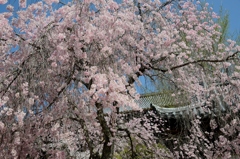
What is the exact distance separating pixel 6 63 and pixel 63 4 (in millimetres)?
1169

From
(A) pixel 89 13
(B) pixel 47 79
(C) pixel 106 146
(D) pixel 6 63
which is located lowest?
(C) pixel 106 146

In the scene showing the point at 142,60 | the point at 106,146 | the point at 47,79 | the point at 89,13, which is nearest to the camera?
the point at 47,79

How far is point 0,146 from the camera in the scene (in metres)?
3.54

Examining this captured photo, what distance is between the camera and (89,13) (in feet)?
12.2

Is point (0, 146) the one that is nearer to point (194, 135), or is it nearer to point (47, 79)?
point (47, 79)

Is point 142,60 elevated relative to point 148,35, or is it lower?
lower

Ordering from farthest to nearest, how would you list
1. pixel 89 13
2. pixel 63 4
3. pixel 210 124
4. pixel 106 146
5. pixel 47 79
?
pixel 210 124 < pixel 106 146 < pixel 63 4 < pixel 89 13 < pixel 47 79

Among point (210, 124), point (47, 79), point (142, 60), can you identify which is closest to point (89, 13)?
point (47, 79)

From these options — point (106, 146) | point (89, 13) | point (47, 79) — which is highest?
point (89, 13)

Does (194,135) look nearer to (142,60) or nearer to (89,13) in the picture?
(142,60)

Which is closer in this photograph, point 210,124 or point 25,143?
point 25,143

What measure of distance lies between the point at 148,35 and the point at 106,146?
2.22 meters

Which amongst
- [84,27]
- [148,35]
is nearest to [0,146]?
[84,27]

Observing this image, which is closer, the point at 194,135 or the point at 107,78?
the point at 107,78
